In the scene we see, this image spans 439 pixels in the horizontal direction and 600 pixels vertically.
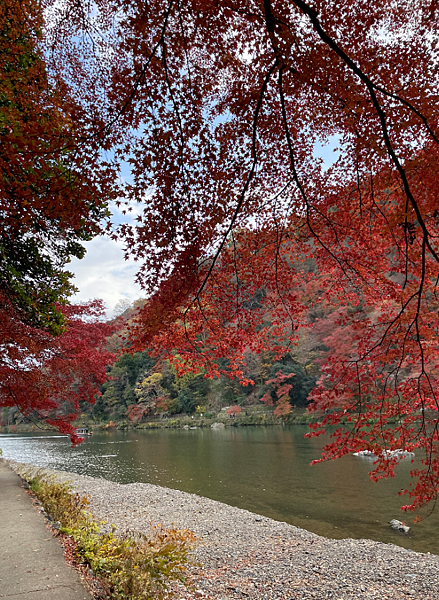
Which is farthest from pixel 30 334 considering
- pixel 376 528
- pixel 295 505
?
pixel 376 528

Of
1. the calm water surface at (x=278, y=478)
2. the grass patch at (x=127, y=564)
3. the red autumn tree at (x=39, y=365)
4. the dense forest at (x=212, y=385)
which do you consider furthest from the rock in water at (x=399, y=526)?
the dense forest at (x=212, y=385)

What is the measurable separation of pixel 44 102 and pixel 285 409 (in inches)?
988

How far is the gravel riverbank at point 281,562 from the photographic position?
151 inches

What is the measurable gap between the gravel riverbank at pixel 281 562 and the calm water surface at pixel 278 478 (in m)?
0.88

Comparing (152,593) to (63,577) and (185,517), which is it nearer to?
(63,577)

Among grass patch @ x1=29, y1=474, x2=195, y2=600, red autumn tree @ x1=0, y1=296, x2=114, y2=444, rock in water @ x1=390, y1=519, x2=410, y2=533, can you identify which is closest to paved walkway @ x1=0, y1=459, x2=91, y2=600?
grass patch @ x1=29, y1=474, x2=195, y2=600

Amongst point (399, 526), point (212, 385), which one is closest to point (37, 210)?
point (399, 526)

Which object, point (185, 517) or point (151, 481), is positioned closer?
point (185, 517)

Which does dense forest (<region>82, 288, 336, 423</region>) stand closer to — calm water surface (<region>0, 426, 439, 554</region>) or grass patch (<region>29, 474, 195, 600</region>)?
calm water surface (<region>0, 426, 439, 554</region>)

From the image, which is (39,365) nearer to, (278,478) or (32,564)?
(32,564)

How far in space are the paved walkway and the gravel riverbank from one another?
132 centimetres

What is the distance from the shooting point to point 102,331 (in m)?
9.47

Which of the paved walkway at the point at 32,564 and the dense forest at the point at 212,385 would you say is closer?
the paved walkway at the point at 32,564

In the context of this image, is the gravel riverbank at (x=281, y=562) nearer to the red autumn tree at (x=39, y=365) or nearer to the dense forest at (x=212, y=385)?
the red autumn tree at (x=39, y=365)
